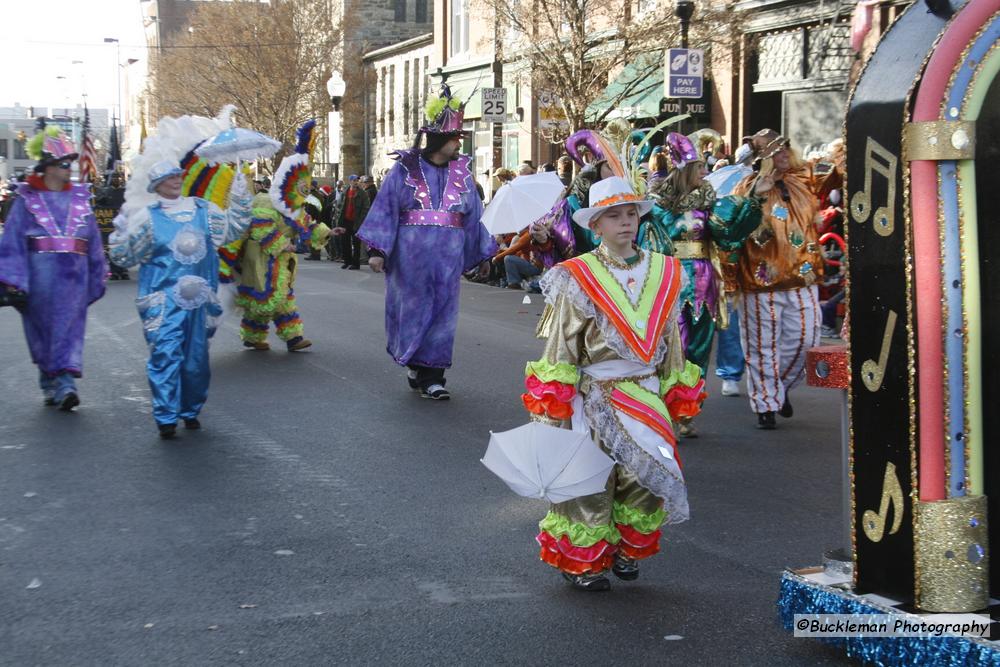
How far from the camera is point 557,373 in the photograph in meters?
4.91

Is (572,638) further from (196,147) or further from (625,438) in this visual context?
(196,147)

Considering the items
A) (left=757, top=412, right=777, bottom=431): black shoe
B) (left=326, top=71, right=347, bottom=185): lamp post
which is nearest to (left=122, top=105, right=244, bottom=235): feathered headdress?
(left=757, top=412, right=777, bottom=431): black shoe

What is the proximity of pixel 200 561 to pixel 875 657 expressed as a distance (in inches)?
116

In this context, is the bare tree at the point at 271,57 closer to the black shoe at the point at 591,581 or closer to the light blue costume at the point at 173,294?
the light blue costume at the point at 173,294

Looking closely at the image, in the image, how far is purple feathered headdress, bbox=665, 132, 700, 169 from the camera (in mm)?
7891

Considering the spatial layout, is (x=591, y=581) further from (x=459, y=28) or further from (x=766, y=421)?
(x=459, y=28)

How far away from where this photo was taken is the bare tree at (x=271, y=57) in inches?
1658

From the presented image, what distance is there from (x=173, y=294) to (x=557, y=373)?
4.09 meters

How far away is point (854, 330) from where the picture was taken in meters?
4.00

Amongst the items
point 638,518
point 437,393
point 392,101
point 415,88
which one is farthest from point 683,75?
point 392,101

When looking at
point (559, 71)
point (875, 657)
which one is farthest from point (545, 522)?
point (559, 71)

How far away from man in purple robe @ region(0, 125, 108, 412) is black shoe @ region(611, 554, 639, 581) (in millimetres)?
5503

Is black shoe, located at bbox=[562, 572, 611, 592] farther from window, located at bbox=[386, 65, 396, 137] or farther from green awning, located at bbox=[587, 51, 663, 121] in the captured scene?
window, located at bbox=[386, 65, 396, 137]

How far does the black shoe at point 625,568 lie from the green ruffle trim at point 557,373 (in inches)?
30.6
